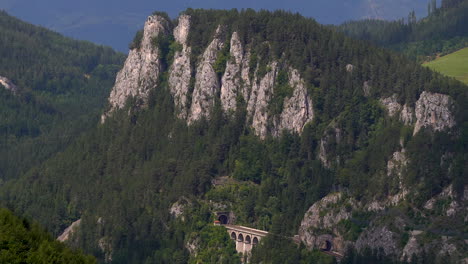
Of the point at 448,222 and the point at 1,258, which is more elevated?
the point at 448,222

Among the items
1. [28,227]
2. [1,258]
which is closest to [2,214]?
[28,227]

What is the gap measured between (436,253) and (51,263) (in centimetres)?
7815

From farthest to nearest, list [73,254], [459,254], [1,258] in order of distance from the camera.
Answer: [459,254]
[73,254]
[1,258]

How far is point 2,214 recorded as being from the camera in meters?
142

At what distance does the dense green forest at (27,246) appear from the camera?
132 m

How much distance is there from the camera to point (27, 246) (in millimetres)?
135875

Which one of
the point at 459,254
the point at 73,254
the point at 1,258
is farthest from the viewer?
the point at 459,254

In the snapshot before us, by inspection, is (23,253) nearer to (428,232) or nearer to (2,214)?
(2,214)

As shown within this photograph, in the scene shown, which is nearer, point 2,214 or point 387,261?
point 2,214

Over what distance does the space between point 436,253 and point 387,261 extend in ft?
26.7

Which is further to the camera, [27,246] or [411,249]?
[411,249]

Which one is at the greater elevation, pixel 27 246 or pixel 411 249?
pixel 411 249

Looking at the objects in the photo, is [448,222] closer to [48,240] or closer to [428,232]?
[428,232]

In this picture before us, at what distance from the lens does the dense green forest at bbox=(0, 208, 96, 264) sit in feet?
433
